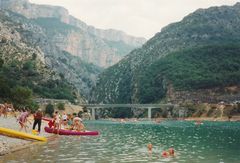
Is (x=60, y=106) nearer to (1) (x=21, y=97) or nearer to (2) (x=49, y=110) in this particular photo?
(2) (x=49, y=110)

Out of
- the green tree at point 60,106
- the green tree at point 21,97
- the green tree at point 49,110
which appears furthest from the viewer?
the green tree at point 60,106

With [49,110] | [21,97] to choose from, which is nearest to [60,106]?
[49,110]

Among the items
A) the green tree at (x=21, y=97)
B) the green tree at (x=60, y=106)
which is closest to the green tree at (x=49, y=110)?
the green tree at (x=60, y=106)

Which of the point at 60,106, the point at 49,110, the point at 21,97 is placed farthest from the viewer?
the point at 60,106

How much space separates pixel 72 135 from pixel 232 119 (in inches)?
4962

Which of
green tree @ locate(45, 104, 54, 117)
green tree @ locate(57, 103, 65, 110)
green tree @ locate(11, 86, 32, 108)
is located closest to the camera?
green tree @ locate(11, 86, 32, 108)

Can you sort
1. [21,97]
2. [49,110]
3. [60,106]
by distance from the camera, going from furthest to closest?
[60,106] → [49,110] → [21,97]

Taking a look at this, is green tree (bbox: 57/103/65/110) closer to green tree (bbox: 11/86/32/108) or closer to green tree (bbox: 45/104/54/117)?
green tree (bbox: 45/104/54/117)

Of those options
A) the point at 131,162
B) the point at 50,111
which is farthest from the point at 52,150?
the point at 50,111

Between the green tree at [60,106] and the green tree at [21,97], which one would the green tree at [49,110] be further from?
the green tree at [21,97]

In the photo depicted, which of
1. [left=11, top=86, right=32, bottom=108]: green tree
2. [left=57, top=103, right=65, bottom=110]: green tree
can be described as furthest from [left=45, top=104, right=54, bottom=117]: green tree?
[left=11, top=86, right=32, bottom=108]: green tree

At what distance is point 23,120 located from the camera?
178 ft

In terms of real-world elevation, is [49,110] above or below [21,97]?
below

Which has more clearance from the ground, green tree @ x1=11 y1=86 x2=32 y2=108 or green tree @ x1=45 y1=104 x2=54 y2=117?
green tree @ x1=11 y1=86 x2=32 y2=108
